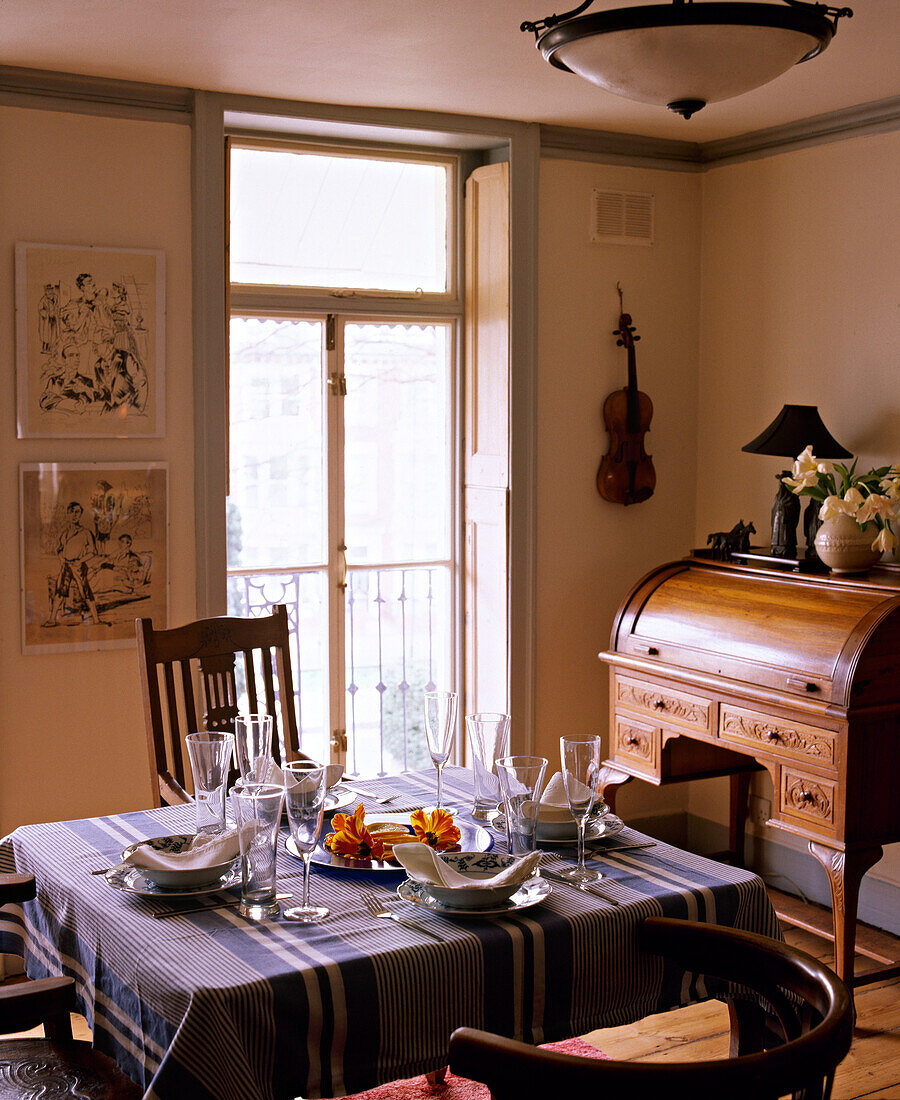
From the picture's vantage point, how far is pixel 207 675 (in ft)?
9.43

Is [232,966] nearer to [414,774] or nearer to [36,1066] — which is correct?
[36,1066]

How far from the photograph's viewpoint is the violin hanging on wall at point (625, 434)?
433cm

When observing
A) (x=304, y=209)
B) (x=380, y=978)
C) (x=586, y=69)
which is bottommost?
(x=380, y=978)

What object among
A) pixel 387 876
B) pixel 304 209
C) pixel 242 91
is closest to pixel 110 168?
pixel 242 91

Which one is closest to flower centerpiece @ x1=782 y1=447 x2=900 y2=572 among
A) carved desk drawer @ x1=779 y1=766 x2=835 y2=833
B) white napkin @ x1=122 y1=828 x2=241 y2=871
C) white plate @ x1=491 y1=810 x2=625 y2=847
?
carved desk drawer @ x1=779 y1=766 x2=835 y2=833

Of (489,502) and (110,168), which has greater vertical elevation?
(110,168)

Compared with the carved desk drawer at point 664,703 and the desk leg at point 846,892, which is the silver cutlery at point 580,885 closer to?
the desk leg at point 846,892

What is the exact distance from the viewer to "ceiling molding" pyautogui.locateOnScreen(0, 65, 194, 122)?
3.38 m

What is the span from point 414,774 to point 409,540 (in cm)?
184

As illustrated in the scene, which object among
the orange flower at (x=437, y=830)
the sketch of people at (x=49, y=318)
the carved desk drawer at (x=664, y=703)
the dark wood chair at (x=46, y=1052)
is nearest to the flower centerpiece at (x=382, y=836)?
the orange flower at (x=437, y=830)

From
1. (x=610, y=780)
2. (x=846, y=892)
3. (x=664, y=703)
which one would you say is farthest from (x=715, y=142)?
(x=846, y=892)

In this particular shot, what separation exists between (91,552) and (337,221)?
143 cm

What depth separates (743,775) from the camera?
165 inches

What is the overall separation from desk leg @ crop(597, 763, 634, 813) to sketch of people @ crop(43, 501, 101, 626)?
1737mm
